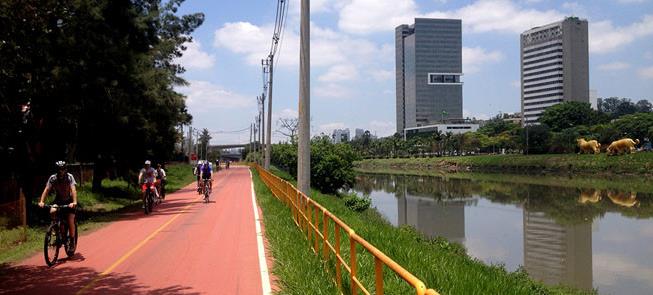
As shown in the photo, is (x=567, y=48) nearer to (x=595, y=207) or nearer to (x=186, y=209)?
(x=595, y=207)

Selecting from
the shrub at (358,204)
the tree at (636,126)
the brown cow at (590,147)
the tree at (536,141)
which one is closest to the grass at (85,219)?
the shrub at (358,204)

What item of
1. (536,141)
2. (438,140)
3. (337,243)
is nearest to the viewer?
(337,243)

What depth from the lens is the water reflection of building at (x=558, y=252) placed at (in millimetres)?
16297

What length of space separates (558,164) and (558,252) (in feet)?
223

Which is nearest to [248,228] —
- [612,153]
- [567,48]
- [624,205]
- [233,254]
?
[233,254]

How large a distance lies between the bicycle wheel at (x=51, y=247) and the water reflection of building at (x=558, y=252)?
1202 centimetres

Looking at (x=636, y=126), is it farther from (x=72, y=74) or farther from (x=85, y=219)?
(x=72, y=74)

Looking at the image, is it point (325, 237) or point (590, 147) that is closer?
point (325, 237)

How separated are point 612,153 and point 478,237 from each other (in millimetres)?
64331

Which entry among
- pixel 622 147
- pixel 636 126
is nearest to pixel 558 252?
pixel 622 147

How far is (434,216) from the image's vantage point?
3200 cm

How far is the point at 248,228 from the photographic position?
15.7 m

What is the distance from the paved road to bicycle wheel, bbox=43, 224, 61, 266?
14 cm

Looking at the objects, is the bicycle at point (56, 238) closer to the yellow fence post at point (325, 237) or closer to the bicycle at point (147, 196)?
the yellow fence post at point (325, 237)
